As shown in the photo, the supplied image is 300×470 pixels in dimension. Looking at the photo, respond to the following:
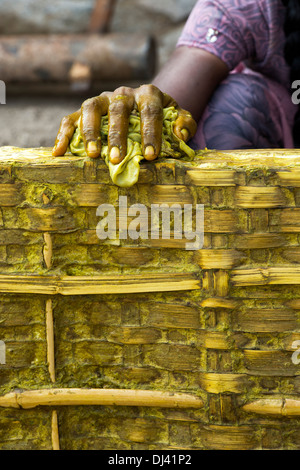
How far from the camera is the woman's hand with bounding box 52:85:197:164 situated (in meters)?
1.22

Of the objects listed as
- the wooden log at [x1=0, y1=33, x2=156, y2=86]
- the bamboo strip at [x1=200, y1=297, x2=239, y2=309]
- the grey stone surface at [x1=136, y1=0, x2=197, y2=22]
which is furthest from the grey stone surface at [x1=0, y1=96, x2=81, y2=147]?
the bamboo strip at [x1=200, y1=297, x2=239, y2=309]

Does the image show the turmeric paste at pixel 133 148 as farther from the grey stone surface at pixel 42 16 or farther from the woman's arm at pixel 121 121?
the grey stone surface at pixel 42 16

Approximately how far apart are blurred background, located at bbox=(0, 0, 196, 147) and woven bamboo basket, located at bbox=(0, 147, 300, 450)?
1.90 meters

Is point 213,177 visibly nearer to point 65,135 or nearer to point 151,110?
point 151,110

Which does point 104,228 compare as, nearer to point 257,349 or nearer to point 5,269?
point 5,269

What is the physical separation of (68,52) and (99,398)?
2309mm

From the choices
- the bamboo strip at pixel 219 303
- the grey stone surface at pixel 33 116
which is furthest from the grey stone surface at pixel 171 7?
the bamboo strip at pixel 219 303

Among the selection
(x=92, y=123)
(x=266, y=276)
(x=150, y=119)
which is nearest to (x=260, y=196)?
(x=266, y=276)

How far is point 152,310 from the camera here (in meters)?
1.33

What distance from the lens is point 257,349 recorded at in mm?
1313

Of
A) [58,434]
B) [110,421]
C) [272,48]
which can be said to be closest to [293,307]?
[110,421]

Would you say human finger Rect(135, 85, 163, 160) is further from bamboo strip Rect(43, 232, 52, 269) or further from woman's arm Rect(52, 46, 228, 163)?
bamboo strip Rect(43, 232, 52, 269)

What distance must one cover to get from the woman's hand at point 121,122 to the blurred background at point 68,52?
1.85 metres

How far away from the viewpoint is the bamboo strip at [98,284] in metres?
Result: 1.28
